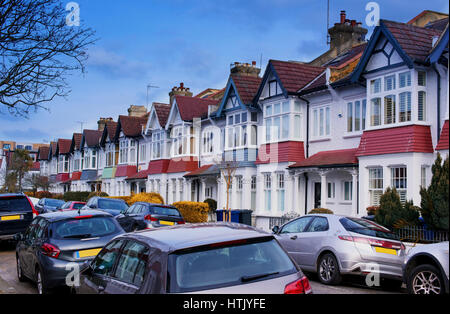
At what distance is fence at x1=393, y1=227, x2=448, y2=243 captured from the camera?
51.4ft

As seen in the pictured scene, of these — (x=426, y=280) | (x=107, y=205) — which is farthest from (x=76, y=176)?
(x=426, y=280)

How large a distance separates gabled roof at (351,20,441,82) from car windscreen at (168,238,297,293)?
605 inches

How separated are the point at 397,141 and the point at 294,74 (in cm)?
877

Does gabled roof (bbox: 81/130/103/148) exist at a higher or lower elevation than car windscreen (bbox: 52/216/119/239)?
higher

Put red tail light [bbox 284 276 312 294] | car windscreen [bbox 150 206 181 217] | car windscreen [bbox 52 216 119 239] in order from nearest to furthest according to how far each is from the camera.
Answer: red tail light [bbox 284 276 312 294], car windscreen [bbox 52 216 119 239], car windscreen [bbox 150 206 181 217]

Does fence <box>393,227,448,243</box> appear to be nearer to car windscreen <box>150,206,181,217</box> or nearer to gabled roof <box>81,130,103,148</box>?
car windscreen <box>150,206,181,217</box>

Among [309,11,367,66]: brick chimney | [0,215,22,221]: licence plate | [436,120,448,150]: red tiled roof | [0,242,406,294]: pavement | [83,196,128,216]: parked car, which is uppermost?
[309,11,367,66]: brick chimney

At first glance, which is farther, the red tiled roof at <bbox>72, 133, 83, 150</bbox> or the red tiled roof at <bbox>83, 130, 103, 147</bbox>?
A: the red tiled roof at <bbox>72, 133, 83, 150</bbox>

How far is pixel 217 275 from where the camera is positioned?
5152 mm

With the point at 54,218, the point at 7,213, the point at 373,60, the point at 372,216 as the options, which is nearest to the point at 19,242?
the point at 54,218

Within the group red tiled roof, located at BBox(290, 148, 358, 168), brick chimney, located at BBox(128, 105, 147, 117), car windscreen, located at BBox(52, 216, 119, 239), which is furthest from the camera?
brick chimney, located at BBox(128, 105, 147, 117)

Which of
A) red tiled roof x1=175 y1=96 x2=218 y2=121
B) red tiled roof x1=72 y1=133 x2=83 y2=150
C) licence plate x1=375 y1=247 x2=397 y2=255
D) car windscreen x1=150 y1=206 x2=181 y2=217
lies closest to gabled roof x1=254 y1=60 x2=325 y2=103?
car windscreen x1=150 y1=206 x2=181 y2=217

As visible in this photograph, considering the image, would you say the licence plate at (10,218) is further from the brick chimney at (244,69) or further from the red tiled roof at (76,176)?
the red tiled roof at (76,176)

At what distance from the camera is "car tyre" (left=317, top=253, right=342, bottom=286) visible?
11266 mm
